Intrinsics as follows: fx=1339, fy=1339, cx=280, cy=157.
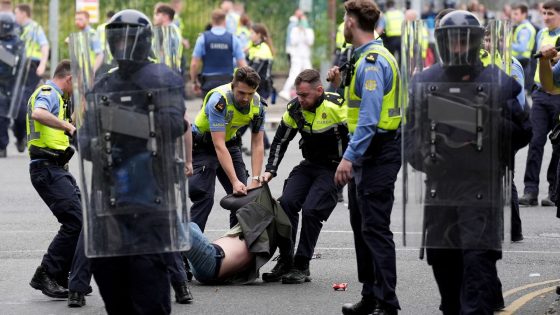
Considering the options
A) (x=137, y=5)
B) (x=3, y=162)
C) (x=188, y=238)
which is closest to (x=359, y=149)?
(x=188, y=238)

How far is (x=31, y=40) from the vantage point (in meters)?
20.2

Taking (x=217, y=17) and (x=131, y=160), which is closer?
(x=131, y=160)

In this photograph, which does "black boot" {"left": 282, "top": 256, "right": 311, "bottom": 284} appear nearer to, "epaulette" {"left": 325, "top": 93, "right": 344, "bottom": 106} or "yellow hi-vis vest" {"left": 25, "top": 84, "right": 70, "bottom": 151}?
"epaulette" {"left": 325, "top": 93, "right": 344, "bottom": 106}

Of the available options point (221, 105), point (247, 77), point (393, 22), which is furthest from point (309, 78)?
point (393, 22)

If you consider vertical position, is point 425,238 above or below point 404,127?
below

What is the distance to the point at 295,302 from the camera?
9.37 m

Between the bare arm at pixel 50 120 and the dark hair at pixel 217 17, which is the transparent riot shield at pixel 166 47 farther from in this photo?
the dark hair at pixel 217 17

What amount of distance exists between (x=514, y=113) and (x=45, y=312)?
3.63 metres

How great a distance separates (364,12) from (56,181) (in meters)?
2.63

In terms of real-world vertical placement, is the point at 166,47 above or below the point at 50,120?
above

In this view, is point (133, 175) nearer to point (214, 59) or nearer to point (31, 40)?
point (214, 59)

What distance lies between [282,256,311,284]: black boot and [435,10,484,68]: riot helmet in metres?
3.30

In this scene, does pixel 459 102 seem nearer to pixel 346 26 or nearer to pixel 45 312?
pixel 346 26

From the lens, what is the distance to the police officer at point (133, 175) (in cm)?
659
